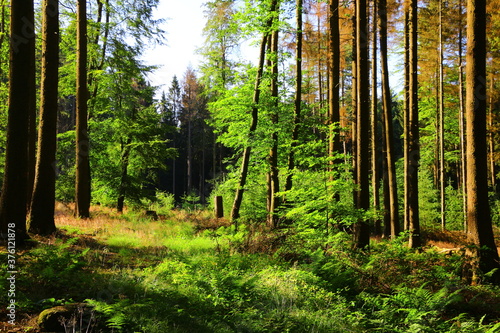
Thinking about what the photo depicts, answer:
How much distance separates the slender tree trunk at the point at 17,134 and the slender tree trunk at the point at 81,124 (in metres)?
6.01

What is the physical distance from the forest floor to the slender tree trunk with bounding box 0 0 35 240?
798 millimetres

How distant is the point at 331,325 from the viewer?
4.33 m

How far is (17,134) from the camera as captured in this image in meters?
6.88

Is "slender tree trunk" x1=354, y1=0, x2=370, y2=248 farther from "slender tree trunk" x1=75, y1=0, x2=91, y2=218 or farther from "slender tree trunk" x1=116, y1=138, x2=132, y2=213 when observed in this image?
"slender tree trunk" x1=116, y1=138, x2=132, y2=213

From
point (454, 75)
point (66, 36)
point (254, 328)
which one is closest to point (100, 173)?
point (66, 36)

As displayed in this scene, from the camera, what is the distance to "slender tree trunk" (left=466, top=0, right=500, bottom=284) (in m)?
7.70

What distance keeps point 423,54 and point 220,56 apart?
12800 millimetres

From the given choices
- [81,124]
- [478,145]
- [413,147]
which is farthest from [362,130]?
[81,124]

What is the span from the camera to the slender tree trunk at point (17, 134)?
21.9ft

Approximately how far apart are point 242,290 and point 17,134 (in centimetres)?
576

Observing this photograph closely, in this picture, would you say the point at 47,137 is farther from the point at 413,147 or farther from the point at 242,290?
the point at 413,147

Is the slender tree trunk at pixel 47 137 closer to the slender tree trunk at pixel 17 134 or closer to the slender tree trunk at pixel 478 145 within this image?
the slender tree trunk at pixel 17 134

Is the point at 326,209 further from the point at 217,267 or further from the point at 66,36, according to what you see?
the point at 66,36

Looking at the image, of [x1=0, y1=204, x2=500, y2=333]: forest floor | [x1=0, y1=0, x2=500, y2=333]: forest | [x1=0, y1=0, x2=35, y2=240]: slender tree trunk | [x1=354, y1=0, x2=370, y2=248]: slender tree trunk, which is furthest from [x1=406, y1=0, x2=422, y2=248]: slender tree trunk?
[x1=0, y1=0, x2=35, y2=240]: slender tree trunk
